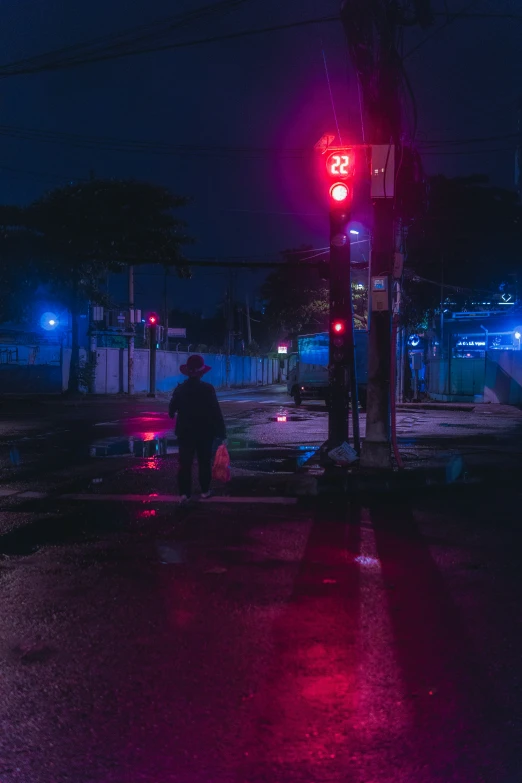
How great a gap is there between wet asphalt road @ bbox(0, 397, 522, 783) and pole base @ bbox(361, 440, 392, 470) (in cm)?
236

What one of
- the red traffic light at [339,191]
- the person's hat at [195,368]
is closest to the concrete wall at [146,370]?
the red traffic light at [339,191]

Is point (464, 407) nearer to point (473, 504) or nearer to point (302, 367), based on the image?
point (302, 367)

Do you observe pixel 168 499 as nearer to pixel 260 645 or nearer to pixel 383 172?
pixel 260 645

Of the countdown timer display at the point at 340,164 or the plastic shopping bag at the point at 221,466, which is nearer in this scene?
the plastic shopping bag at the point at 221,466

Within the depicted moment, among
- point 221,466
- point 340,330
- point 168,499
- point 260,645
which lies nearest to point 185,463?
point 221,466

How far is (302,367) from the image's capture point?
34844mm

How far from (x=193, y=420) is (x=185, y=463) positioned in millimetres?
543

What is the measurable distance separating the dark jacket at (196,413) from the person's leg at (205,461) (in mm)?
104

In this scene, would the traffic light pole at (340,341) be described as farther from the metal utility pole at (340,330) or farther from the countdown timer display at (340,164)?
the countdown timer display at (340,164)

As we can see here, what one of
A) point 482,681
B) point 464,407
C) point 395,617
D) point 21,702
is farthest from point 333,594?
point 464,407

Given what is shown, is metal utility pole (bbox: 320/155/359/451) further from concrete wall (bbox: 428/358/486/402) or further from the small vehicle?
concrete wall (bbox: 428/358/486/402)

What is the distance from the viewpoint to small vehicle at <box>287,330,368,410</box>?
34.0 metres

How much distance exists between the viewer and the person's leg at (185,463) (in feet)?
31.5

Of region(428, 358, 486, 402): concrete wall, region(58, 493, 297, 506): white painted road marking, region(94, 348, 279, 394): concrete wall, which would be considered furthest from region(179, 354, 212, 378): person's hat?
region(428, 358, 486, 402): concrete wall
